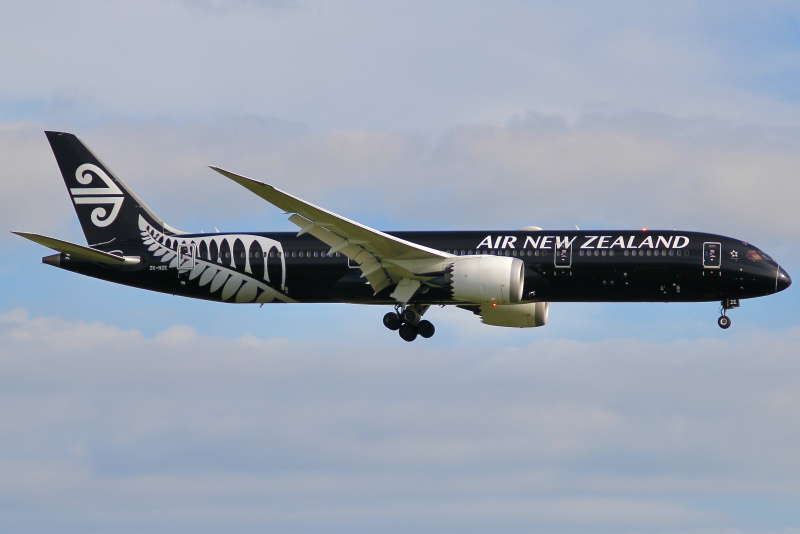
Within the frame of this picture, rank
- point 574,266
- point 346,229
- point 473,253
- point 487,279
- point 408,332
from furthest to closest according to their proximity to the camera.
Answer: point 408,332 < point 473,253 < point 574,266 < point 346,229 < point 487,279

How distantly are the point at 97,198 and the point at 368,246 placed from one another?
49.0 feet

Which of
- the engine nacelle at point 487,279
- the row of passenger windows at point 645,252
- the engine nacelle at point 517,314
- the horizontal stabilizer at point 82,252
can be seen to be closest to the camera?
the engine nacelle at point 487,279

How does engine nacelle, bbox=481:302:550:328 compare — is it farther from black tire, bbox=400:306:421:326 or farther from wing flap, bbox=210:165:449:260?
wing flap, bbox=210:165:449:260

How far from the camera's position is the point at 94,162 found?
54250 mm

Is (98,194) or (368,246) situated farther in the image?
(98,194)

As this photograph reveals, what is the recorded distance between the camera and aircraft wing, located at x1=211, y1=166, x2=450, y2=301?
44688 millimetres

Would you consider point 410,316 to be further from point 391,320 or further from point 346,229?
point 346,229

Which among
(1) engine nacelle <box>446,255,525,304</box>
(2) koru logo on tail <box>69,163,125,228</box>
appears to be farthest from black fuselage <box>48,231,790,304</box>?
(2) koru logo on tail <box>69,163,125,228</box>

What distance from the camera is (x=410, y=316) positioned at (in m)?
49.6

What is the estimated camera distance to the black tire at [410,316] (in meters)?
49.6

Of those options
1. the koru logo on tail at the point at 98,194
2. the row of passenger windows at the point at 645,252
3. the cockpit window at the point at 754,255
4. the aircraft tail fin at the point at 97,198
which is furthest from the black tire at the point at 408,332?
the koru logo on tail at the point at 98,194

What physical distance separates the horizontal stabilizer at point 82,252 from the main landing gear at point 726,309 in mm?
25799

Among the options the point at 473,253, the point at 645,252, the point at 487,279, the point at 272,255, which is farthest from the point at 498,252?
the point at 272,255

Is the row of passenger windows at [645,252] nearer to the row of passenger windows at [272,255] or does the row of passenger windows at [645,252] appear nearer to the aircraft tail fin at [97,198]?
the row of passenger windows at [272,255]
